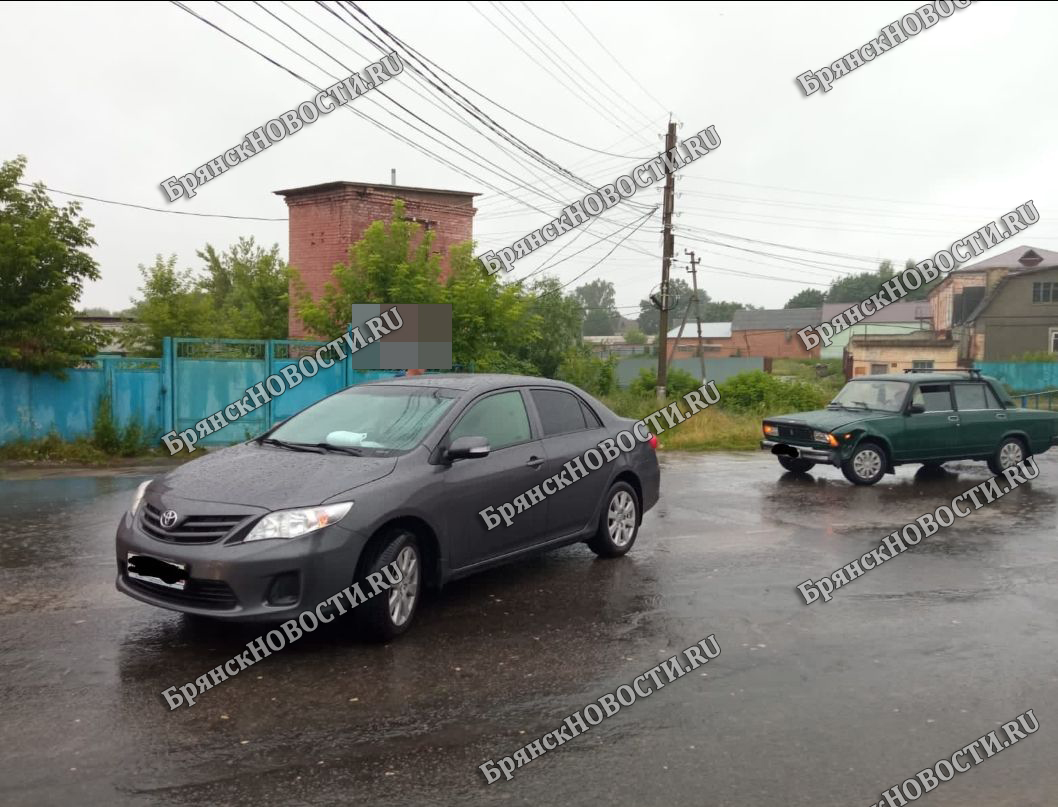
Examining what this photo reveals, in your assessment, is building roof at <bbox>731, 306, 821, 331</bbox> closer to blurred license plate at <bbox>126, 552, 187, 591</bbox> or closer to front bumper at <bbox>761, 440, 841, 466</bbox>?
front bumper at <bbox>761, 440, 841, 466</bbox>

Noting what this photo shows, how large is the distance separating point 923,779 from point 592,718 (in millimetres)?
1521

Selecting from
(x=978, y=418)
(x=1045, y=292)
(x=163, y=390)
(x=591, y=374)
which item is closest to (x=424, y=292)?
(x=163, y=390)

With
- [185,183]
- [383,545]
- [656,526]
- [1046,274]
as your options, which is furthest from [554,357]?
[1046,274]

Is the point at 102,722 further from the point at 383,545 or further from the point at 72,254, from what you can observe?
the point at 72,254

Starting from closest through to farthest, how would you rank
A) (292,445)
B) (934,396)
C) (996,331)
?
(292,445) < (934,396) < (996,331)

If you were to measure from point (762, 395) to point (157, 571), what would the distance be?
2103 cm

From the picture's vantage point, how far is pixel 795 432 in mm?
12914

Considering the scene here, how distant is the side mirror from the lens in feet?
18.8

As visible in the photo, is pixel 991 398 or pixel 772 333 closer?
pixel 991 398

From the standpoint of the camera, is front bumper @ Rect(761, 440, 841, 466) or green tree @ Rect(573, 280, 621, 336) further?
green tree @ Rect(573, 280, 621, 336)

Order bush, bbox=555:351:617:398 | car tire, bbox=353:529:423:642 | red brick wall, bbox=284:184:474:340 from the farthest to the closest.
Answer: red brick wall, bbox=284:184:474:340, bush, bbox=555:351:617:398, car tire, bbox=353:529:423:642

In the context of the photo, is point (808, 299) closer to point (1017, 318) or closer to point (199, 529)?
point (1017, 318)

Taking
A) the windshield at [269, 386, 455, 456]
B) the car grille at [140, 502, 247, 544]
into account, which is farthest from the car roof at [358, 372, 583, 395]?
the car grille at [140, 502, 247, 544]

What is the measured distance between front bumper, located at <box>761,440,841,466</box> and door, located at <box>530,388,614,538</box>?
5.94 metres
